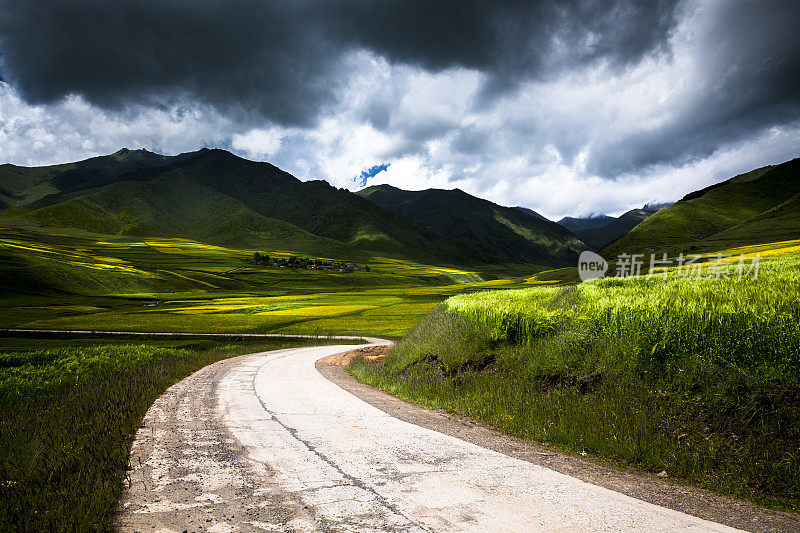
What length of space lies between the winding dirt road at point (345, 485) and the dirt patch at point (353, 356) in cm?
1459

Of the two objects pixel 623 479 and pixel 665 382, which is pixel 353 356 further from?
pixel 623 479

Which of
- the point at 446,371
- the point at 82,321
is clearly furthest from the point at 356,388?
the point at 82,321

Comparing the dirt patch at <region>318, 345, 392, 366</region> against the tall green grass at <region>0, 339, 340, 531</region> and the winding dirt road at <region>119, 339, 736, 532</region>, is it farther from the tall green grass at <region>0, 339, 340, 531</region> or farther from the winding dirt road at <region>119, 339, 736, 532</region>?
the winding dirt road at <region>119, 339, 736, 532</region>

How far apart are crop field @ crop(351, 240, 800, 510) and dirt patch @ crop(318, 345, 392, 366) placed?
1038 centimetres

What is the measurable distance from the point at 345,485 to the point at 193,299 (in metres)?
85.4

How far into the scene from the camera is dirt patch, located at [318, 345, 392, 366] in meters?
23.2

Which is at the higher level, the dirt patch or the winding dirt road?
the winding dirt road

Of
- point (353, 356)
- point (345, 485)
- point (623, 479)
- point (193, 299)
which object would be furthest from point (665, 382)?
point (193, 299)

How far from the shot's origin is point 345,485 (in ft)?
16.6

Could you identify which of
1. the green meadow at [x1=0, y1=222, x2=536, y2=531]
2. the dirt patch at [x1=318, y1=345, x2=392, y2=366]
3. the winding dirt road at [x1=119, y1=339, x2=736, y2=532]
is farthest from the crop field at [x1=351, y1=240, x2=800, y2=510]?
the dirt patch at [x1=318, y1=345, x2=392, y2=366]

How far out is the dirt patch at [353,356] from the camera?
23.2m

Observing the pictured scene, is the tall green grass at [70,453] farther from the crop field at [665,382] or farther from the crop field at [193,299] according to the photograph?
the crop field at [193,299]

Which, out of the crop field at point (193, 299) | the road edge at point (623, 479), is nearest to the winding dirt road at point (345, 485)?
the road edge at point (623, 479)

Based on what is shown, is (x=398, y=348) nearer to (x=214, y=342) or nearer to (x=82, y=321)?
(x=214, y=342)
